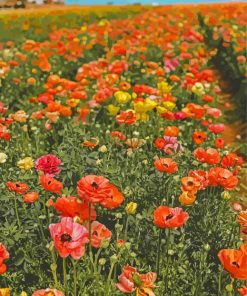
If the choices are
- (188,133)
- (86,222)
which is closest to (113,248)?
(86,222)

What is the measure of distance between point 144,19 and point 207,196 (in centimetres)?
1310

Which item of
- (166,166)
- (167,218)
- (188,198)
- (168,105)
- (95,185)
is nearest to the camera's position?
(95,185)

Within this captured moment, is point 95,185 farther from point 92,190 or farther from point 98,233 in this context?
point 98,233

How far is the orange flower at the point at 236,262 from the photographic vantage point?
2.55 meters

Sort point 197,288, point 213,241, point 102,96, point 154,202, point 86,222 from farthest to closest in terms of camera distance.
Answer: point 102,96, point 154,202, point 213,241, point 197,288, point 86,222

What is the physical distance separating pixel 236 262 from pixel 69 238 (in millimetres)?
793

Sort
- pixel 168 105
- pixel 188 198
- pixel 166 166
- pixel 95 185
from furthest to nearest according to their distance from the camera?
pixel 168 105
pixel 166 166
pixel 188 198
pixel 95 185

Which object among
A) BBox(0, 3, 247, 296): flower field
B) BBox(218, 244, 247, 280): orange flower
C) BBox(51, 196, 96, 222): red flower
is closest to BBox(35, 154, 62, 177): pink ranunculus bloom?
BBox(0, 3, 247, 296): flower field

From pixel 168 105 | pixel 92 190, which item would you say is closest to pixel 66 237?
pixel 92 190

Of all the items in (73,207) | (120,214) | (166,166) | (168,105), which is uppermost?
(73,207)

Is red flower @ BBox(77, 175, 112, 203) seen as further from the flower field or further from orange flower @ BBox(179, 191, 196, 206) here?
orange flower @ BBox(179, 191, 196, 206)

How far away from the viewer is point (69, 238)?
2.60 metres

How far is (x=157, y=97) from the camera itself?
6.06m

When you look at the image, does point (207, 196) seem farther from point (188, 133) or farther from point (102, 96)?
point (188, 133)
